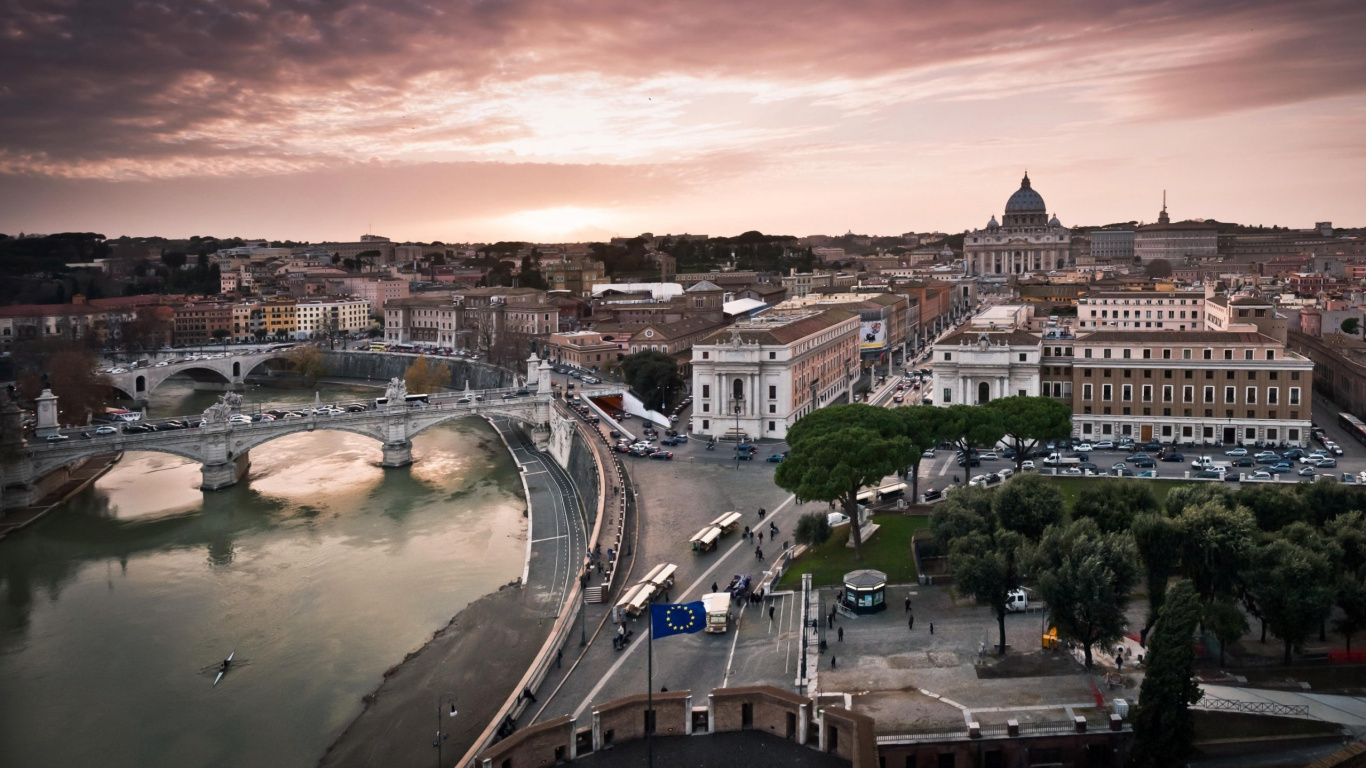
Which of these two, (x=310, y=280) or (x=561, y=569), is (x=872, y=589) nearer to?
(x=561, y=569)

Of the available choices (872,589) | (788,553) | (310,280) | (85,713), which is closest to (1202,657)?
(872,589)

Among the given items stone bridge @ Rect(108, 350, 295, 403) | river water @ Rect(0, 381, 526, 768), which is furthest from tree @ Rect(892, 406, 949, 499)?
stone bridge @ Rect(108, 350, 295, 403)

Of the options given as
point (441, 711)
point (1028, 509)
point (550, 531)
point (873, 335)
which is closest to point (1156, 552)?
point (1028, 509)

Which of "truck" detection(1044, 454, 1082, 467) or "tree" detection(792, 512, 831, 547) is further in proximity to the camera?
"truck" detection(1044, 454, 1082, 467)

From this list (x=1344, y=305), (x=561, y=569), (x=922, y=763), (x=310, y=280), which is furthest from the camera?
(x=310, y=280)

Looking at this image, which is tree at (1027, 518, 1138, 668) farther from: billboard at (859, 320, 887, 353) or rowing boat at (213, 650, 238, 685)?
billboard at (859, 320, 887, 353)

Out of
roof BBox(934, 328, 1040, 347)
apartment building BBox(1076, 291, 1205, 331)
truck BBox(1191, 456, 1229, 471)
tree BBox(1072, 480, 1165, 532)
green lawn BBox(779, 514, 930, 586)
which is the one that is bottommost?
green lawn BBox(779, 514, 930, 586)
